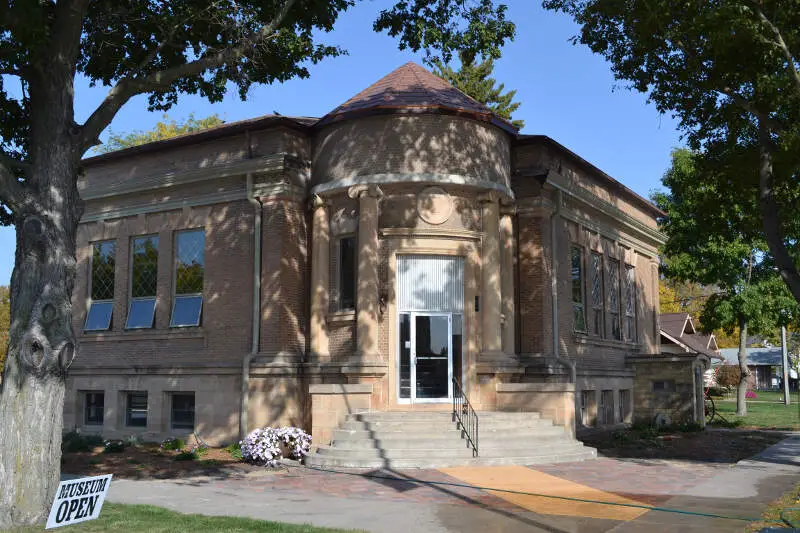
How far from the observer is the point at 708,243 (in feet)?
105

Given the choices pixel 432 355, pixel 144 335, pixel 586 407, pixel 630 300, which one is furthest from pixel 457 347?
pixel 630 300

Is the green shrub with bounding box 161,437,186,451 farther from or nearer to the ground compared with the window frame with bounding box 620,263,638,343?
nearer to the ground

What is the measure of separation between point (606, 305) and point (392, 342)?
965 centimetres

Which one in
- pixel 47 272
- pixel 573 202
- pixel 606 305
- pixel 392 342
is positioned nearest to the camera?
pixel 47 272

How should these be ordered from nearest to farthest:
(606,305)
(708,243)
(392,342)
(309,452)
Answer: (309,452), (392,342), (606,305), (708,243)

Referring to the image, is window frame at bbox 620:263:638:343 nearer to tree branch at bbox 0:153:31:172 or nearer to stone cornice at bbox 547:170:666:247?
stone cornice at bbox 547:170:666:247

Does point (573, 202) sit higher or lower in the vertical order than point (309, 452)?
higher

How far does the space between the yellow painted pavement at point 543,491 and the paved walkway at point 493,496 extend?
2cm

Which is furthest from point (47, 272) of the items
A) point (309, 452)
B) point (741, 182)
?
point (741, 182)

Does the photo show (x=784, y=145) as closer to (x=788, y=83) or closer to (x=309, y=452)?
(x=788, y=83)

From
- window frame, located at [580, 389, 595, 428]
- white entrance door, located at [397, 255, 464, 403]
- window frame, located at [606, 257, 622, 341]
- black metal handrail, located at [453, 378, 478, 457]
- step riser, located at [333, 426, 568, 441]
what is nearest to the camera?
black metal handrail, located at [453, 378, 478, 457]

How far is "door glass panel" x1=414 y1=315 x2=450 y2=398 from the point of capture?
18.4 meters

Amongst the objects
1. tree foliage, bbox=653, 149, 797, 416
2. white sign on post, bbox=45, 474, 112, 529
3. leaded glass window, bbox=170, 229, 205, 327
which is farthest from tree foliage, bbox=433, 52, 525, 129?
white sign on post, bbox=45, 474, 112, 529

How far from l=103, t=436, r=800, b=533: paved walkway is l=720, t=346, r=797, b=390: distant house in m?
70.4
